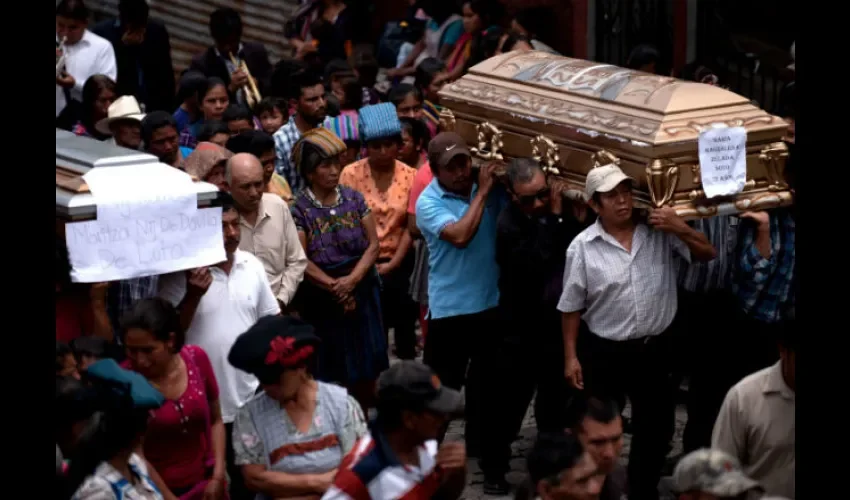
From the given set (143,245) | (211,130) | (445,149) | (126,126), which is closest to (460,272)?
(445,149)

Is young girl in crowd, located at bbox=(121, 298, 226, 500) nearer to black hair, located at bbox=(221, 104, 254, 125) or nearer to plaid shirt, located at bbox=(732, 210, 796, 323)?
plaid shirt, located at bbox=(732, 210, 796, 323)

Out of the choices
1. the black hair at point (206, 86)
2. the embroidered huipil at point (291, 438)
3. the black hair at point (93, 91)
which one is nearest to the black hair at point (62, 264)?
the embroidered huipil at point (291, 438)

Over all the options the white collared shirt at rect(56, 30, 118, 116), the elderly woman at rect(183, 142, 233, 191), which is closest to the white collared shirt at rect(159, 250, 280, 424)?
the elderly woman at rect(183, 142, 233, 191)

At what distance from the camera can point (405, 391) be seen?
16.0ft

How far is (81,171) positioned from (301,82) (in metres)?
3.19

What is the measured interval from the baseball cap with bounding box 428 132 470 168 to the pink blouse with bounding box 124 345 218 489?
2.02m

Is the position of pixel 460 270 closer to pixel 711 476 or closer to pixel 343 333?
pixel 343 333

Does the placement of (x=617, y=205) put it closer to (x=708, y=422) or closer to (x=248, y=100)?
(x=708, y=422)

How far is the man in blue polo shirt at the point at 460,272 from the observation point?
7617 mm

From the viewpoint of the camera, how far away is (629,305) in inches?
271

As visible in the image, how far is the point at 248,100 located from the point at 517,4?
3.42 meters

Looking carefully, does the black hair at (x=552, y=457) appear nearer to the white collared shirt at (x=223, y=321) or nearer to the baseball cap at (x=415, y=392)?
the baseball cap at (x=415, y=392)

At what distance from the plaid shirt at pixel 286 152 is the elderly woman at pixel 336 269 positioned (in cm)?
105

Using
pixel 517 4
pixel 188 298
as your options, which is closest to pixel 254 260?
pixel 188 298
